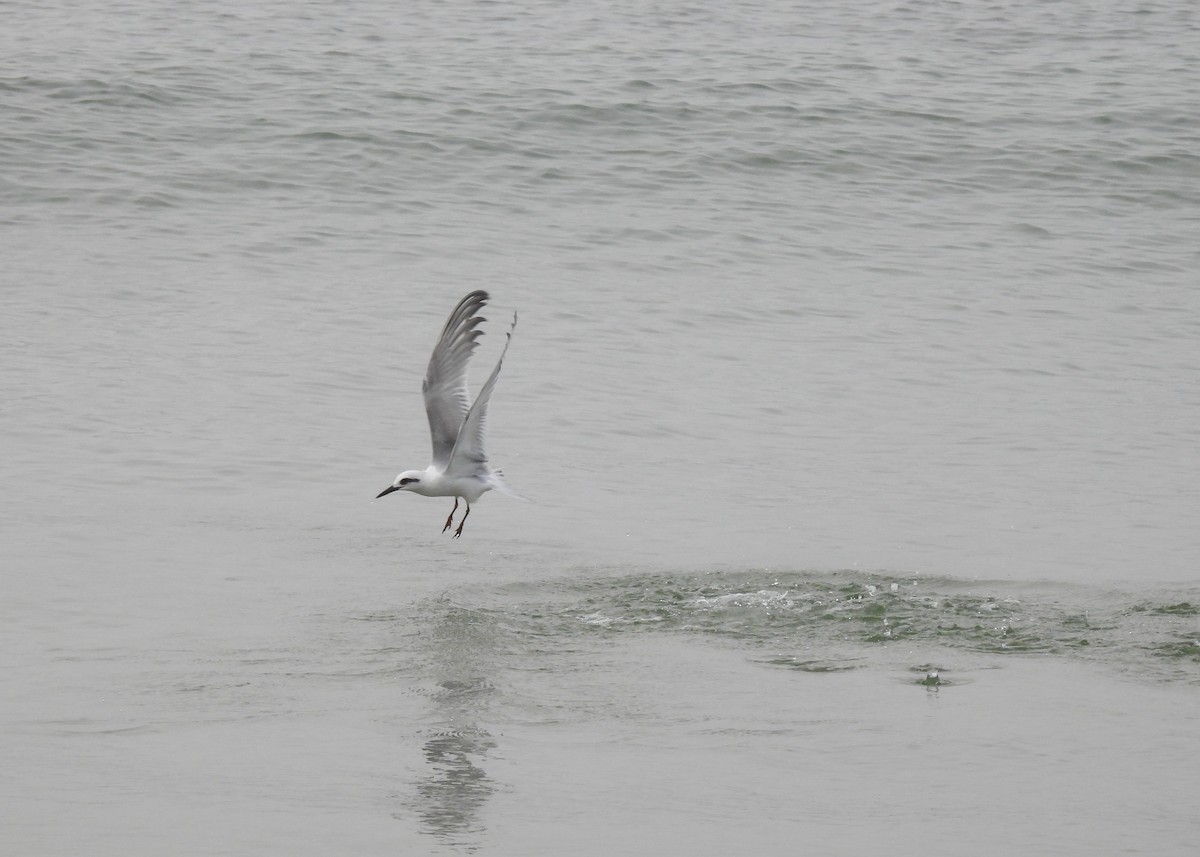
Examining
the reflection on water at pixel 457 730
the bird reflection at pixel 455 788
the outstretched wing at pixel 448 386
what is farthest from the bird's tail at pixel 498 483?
the bird reflection at pixel 455 788

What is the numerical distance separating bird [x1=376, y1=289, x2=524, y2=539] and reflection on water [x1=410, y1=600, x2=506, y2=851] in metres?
0.63

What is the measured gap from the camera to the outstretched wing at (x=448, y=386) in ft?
24.8

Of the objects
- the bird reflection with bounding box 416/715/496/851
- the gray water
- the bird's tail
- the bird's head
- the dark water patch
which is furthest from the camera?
the bird's head

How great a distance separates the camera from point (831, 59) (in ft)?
68.6

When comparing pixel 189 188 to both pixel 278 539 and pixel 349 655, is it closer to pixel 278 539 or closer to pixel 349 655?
pixel 278 539

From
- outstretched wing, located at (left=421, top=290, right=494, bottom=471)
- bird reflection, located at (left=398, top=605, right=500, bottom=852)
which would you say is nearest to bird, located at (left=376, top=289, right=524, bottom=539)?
outstretched wing, located at (left=421, top=290, right=494, bottom=471)

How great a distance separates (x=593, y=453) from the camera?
29.9 ft

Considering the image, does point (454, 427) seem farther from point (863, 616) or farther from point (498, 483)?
point (863, 616)

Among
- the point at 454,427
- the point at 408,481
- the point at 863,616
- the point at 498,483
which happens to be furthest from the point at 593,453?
the point at 863,616

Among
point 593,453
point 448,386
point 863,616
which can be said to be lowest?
point 593,453

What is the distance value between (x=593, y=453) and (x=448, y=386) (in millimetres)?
1719

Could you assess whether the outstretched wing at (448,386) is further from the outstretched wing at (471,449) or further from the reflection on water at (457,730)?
the reflection on water at (457,730)

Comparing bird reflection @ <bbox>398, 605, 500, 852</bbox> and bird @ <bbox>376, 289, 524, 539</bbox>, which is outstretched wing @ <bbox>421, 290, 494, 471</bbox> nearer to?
bird @ <bbox>376, 289, 524, 539</bbox>

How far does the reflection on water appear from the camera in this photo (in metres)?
4.83
